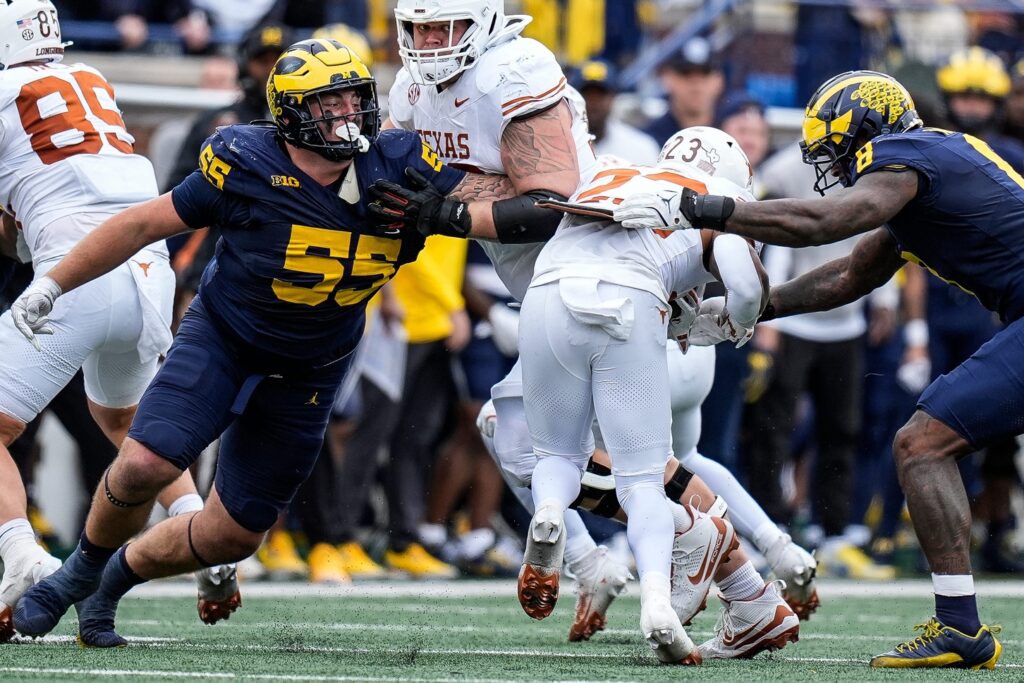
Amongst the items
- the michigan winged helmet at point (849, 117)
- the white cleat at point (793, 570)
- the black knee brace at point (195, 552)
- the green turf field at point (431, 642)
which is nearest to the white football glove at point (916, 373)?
the green turf field at point (431, 642)

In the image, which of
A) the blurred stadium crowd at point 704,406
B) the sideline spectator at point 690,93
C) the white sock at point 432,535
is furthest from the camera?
the sideline spectator at point 690,93

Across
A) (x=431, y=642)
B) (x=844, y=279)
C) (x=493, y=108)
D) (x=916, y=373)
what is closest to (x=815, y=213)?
(x=844, y=279)

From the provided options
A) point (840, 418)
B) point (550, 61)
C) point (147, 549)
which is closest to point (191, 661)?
point (147, 549)

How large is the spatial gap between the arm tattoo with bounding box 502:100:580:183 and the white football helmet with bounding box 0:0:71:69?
5.89 feet

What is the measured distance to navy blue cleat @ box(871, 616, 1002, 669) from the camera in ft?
17.9

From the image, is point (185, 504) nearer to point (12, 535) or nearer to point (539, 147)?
point (12, 535)

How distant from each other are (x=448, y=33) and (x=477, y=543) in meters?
4.21

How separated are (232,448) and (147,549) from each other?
1.40 ft

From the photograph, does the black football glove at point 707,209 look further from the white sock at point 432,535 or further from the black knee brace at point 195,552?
the white sock at point 432,535

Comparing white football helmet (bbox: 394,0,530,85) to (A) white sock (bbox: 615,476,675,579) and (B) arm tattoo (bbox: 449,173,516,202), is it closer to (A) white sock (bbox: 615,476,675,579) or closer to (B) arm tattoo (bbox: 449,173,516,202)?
(B) arm tattoo (bbox: 449,173,516,202)

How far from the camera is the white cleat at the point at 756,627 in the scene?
5898 millimetres

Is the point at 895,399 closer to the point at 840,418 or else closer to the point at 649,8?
the point at 840,418

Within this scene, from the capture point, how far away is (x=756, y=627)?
590 cm

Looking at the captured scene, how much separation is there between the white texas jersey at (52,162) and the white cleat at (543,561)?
2.02m
